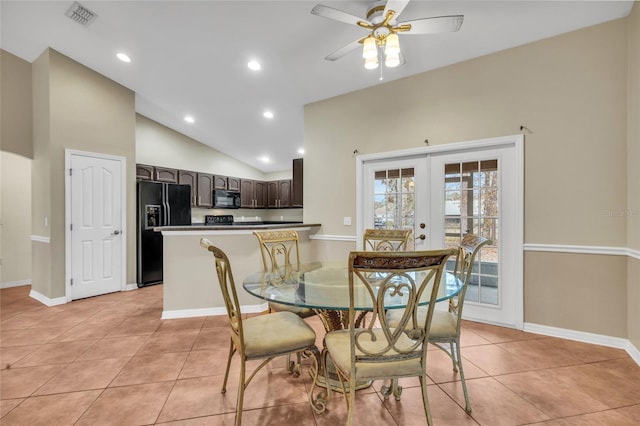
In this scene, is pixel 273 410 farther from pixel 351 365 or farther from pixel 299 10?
pixel 299 10

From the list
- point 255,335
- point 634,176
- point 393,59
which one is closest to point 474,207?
point 634,176

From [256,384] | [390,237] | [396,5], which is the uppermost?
[396,5]

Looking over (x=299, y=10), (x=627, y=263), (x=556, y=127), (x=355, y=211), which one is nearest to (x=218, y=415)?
(x=355, y=211)

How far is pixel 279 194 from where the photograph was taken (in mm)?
7281

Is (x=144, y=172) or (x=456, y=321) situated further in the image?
(x=144, y=172)

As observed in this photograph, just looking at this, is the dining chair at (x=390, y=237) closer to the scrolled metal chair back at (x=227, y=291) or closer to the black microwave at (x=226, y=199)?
the scrolled metal chair back at (x=227, y=291)

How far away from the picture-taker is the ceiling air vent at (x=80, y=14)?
309cm

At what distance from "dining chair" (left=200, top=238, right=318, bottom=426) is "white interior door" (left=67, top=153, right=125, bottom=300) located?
11.4ft

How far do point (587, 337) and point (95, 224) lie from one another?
5.91m

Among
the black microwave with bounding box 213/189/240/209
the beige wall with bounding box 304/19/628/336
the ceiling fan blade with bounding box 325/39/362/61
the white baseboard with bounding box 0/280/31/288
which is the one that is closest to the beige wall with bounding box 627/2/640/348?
the beige wall with bounding box 304/19/628/336

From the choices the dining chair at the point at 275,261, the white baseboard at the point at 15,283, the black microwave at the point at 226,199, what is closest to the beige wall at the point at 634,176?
the dining chair at the point at 275,261

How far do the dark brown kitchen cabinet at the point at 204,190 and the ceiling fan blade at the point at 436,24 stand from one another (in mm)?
5169

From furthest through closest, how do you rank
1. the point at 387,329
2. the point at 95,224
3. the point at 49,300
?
the point at 95,224, the point at 49,300, the point at 387,329

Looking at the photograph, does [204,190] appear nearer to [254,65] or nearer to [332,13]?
[254,65]
